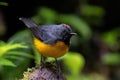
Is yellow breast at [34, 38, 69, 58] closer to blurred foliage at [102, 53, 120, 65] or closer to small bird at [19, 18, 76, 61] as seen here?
small bird at [19, 18, 76, 61]

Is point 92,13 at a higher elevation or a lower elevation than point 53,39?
lower

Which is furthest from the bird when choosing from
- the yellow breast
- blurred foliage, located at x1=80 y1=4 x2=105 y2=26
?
blurred foliage, located at x1=80 y1=4 x2=105 y2=26

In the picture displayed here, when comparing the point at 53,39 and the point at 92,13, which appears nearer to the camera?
the point at 53,39

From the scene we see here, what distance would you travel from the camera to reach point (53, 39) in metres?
3.24

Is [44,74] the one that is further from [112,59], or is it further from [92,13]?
[92,13]

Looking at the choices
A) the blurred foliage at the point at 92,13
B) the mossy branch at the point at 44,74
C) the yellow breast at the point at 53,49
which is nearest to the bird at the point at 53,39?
the yellow breast at the point at 53,49

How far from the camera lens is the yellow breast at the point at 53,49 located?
321 cm

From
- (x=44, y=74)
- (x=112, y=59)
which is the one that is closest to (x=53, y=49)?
(x=44, y=74)

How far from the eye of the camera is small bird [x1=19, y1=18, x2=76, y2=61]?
10.4 ft

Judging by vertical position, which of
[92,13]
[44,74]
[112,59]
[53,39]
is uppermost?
[53,39]

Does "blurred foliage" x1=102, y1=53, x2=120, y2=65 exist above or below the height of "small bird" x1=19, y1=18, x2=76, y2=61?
below

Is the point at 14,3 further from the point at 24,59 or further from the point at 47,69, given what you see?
the point at 47,69

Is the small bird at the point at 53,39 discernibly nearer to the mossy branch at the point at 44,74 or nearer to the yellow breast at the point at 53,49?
the yellow breast at the point at 53,49

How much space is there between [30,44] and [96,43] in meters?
3.75
